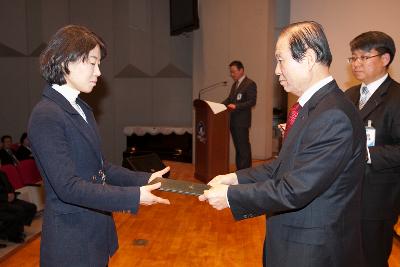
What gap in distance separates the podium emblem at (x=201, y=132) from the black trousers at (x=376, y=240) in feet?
11.2

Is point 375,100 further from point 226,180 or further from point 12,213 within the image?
point 12,213

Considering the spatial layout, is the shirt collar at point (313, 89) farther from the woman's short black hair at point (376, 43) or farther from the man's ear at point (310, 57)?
the woman's short black hair at point (376, 43)

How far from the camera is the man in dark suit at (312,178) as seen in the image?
1401 mm

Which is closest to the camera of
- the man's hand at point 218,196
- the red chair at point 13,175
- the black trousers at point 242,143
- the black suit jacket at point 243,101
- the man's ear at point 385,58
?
the man's hand at point 218,196

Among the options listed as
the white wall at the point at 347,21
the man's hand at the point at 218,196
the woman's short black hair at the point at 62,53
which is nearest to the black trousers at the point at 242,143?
the white wall at the point at 347,21

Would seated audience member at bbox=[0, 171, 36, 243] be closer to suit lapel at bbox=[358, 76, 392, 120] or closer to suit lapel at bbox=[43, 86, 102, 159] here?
suit lapel at bbox=[43, 86, 102, 159]

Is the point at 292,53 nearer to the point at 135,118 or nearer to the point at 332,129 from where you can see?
the point at 332,129

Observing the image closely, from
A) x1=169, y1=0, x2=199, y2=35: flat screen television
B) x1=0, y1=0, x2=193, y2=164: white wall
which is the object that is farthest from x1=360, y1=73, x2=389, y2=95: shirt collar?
x1=0, y1=0, x2=193, y2=164: white wall

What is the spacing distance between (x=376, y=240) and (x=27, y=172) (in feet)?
15.6

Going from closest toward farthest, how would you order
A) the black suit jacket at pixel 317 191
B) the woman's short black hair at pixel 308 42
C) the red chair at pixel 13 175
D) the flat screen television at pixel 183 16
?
1. the black suit jacket at pixel 317 191
2. the woman's short black hair at pixel 308 42
3. the red chair at pixel 13 175
4. the flat screen television at pixel 183 16

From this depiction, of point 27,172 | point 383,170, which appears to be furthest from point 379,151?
point 27,172

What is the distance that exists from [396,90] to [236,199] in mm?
1262

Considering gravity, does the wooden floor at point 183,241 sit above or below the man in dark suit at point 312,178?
below

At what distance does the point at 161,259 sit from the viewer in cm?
339
